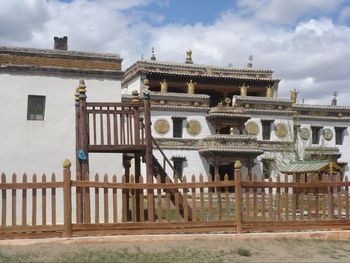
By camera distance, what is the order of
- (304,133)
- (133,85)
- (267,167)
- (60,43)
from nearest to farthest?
(60,43)
(267,167)
(304,133)
(133,85)

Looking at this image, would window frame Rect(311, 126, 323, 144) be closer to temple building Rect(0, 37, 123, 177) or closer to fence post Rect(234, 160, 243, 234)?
temple building Rect(0, 37, 123, 177)

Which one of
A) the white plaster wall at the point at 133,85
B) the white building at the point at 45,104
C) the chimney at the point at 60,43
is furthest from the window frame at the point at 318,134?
the white building at the point at 45,104

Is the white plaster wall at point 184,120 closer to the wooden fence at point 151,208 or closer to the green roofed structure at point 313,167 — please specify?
the green roofed structure at point 313,167

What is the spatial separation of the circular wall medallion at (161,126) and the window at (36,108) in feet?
55.8

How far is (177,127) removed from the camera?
3216 cm

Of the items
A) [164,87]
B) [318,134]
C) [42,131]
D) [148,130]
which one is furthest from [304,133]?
[148,130]

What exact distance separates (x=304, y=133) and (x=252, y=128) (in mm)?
4755

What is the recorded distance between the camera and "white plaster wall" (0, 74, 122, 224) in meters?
14.2

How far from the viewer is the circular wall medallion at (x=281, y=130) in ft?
113

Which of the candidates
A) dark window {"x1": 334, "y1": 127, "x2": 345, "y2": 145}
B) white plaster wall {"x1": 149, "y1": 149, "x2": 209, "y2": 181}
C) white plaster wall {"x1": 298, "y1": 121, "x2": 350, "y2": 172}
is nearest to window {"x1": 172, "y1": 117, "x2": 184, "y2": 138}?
white plaster wall {"x1": 149, "y1": 149, "x2": 209, "y2": 181}

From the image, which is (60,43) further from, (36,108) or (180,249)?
(180,249)

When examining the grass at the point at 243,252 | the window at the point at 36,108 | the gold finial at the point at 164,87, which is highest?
the gold finial at the point at 164,87

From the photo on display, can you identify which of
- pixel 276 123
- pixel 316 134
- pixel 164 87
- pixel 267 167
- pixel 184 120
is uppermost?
pixel 164 87

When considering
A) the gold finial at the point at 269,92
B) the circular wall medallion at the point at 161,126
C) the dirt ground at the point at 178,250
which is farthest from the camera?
the gold finial at the point at 269,92
